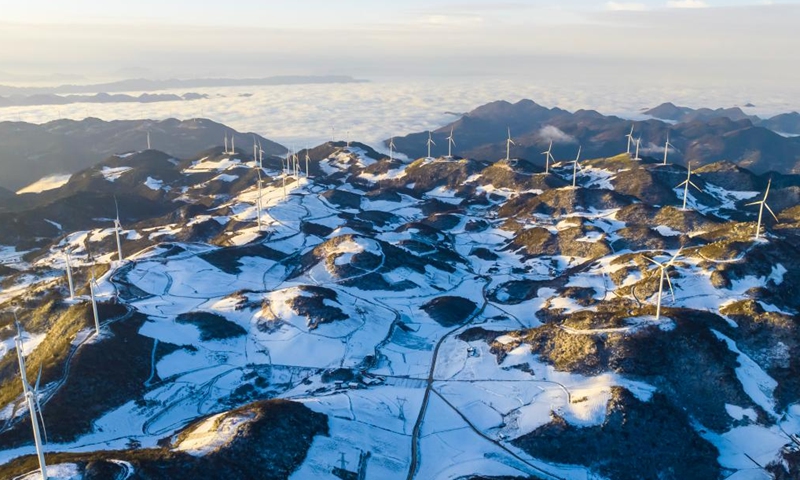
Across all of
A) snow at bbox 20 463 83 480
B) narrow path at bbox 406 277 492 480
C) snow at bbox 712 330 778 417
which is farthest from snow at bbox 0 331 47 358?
snow at bbox 712 330 778 417

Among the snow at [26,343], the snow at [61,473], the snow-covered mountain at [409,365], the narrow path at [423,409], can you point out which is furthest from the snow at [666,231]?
the snow at [61,473]

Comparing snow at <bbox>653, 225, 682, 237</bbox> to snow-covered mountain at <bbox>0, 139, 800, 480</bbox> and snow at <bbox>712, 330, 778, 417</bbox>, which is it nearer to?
snow-covered mountain at <bbox>0, 139, 800, 480</bbox>

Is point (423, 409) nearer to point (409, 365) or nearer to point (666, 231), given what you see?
point (409, 365)

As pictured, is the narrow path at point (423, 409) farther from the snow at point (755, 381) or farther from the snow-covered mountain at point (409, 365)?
the snow at point (755, 381)

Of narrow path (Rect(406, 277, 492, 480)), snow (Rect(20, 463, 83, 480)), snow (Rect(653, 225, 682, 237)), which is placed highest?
snow (Rect(20, 463, 83, 480))

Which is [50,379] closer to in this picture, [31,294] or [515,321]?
[31,294]

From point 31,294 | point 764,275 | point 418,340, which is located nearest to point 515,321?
point 418,340

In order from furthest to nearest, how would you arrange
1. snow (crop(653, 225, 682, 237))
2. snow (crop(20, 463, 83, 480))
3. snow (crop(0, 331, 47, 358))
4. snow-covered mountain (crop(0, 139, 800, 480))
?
Answer: snow (crop(653, 225, 682, 237))
snow (crop(0, 331, 47, 358))
snow-covered mountain (crop(0, 139, 800, 480))
snow (crop(20, 463, 83, 480))

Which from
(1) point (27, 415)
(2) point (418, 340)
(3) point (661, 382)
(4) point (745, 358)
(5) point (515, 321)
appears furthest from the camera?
(5) point (515, 321)

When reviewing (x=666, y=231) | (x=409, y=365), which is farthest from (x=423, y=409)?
(x=666, y=231)

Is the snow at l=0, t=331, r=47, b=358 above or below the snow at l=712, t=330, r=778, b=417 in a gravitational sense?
below
